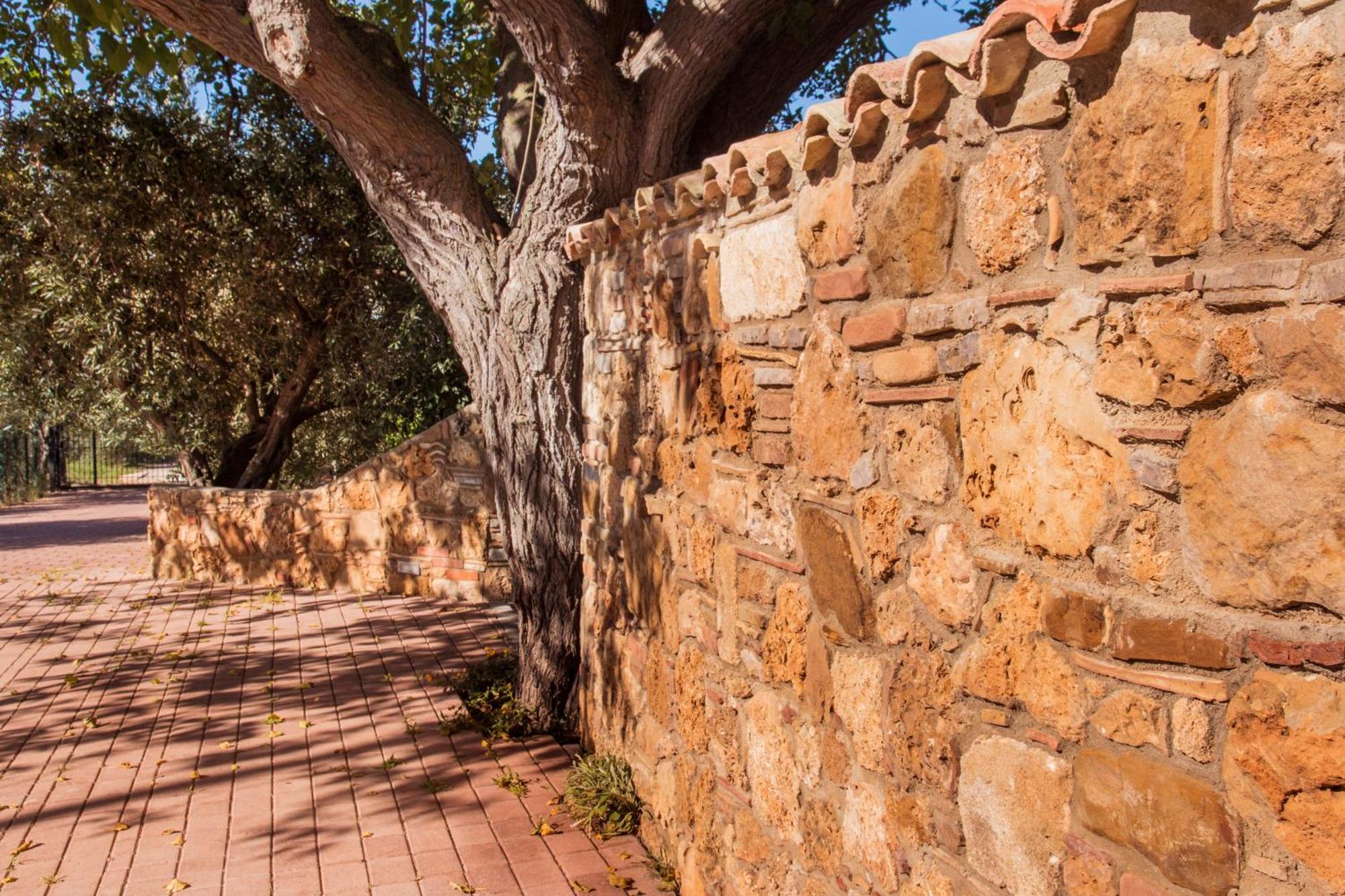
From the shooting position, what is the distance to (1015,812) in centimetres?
193

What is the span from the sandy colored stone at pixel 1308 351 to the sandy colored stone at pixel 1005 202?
48 centimetres

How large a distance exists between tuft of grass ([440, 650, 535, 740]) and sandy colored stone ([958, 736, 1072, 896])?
3.32 m

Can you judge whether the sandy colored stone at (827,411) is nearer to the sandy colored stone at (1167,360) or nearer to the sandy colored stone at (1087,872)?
the sandy colored stone at (1167,360)

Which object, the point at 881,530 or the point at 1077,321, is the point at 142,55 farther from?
the point at 1077,321

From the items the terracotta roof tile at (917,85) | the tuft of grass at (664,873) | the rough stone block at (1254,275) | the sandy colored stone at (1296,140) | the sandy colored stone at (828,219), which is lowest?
the tuft of grass at (664,873)

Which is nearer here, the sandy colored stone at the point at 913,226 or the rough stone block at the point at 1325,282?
the rough stone block at the point at 1325,282

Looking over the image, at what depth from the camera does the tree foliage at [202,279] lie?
29.6 feet

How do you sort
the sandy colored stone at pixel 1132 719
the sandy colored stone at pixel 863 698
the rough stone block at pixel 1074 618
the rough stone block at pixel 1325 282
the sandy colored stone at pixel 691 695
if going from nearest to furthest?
the rough stone block at pixel 1325 282
the sandy colored stone at pixel 1132 719
the rough stone block at pixel 1074 618
the sandy colored stone at pixel 863 698
the sandy colored stone at pixel 691 695

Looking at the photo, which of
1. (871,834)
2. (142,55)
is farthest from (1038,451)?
(142,55)

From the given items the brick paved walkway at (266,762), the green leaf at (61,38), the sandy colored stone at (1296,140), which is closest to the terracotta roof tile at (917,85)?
the sandy colored stone at (1296,140)

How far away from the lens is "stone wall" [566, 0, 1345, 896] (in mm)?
1427

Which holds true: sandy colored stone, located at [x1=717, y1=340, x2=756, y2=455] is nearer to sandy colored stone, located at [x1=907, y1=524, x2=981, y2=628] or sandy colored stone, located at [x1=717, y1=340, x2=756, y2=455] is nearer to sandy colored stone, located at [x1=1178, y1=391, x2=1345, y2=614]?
sandy colored stone, located at [x1=907, y1=524, x2=981, y2=628]

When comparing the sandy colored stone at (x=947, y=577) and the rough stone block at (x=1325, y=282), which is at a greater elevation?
the rough stone block at (x=1325, y=282)

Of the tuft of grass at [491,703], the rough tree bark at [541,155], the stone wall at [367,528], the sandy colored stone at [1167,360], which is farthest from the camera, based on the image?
the stone wall at [367,528]
